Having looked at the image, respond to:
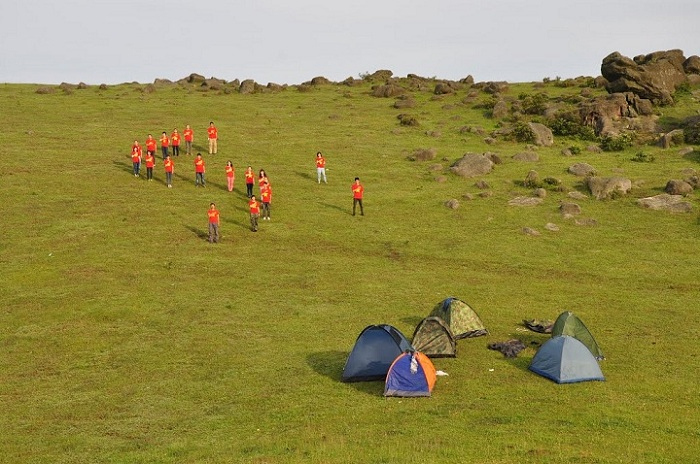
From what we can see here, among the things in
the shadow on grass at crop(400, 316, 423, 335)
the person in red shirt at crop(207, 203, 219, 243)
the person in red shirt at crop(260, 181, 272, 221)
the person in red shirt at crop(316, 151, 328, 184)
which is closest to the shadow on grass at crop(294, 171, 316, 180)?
the person in red shirt at crop(316, 151, 328, 184)

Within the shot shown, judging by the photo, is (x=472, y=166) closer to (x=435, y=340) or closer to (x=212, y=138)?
(x=212, y=138)

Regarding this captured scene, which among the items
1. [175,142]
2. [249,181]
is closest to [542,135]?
[249,181]

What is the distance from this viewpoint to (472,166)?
192 feet

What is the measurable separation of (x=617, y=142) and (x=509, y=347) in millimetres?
43629

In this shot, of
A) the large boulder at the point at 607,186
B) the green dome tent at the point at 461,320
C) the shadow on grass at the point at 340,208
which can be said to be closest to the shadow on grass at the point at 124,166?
the shadow on grass at the point at 340,208

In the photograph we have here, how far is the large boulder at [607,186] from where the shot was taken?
Result: 5194cm

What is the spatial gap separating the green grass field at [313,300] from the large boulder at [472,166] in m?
1.25

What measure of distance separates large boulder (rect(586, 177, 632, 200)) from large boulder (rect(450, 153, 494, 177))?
8723mm

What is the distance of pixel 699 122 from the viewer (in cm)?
6538

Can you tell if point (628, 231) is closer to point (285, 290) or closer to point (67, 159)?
point (285, 290)

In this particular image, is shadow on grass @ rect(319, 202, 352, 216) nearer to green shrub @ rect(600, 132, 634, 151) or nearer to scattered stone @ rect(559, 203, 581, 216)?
scattered stone @ rect(559, 203, 581, 216)

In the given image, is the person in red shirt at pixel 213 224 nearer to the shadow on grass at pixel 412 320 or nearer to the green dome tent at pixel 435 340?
the shadow on grass at pixel 412 320

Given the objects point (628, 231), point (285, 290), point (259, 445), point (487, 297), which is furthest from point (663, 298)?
point (259, 445)

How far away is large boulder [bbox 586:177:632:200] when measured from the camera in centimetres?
5194
